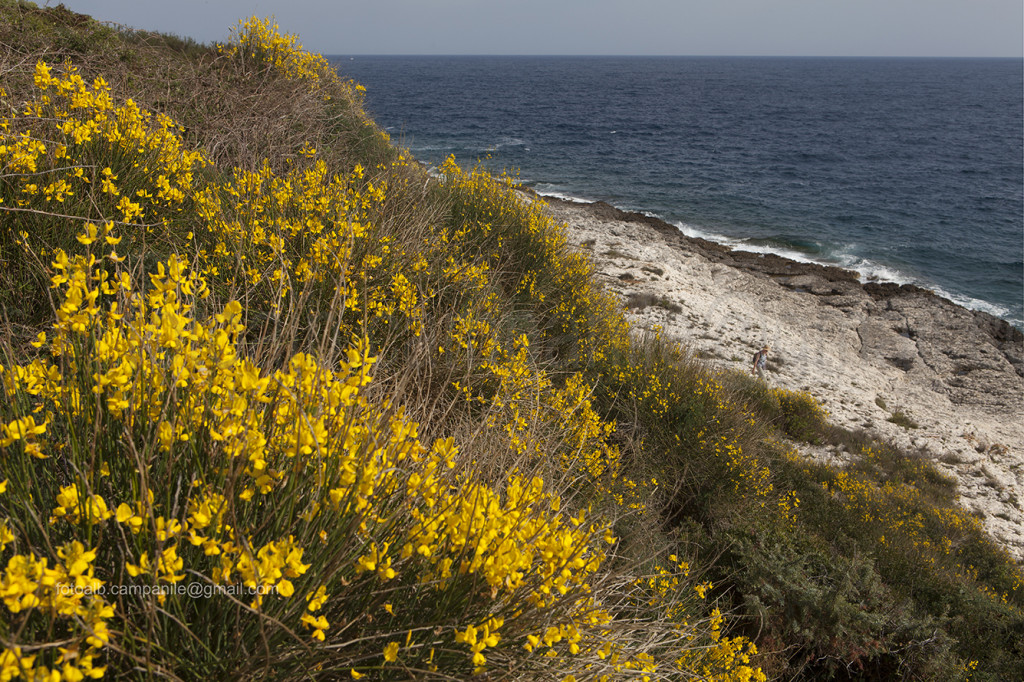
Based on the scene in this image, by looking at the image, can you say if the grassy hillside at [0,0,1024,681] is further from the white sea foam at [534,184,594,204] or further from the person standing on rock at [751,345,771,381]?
the white sea foam at [534,184,594,204]

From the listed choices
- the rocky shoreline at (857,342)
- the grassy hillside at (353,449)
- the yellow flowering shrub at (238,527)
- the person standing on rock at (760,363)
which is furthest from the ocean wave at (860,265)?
the yellow flowering shrub at (238,527)

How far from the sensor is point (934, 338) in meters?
16.0

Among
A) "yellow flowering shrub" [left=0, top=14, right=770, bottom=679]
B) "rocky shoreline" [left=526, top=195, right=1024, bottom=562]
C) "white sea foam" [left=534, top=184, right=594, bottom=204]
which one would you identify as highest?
"white sea foam" [left=534, top=184, right=594, bottom=204]

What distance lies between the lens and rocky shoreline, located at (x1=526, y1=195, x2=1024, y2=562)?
37.8 feet

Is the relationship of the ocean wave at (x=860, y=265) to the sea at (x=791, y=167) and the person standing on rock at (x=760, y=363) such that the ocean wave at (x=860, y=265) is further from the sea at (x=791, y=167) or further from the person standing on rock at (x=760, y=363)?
the person standing on rock at (x=760, y=363)

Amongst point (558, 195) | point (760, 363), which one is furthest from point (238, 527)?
point (558, 195)

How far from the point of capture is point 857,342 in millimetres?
15539

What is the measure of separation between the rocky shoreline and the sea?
2581 millimetres

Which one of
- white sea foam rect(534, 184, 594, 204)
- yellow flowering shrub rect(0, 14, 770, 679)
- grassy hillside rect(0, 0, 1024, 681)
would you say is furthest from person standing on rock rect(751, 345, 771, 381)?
white sea foam rect(534, 184, 594, 204)

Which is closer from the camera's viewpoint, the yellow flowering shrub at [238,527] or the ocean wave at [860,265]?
the yellow flowering shrub at [238,527]

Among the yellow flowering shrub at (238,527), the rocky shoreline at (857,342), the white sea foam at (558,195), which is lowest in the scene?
the rocky shoreline at (857,342)

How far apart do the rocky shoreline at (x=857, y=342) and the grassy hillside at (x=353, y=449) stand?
1.80 m

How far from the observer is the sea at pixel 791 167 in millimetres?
22422

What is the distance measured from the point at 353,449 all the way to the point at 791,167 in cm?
4134
